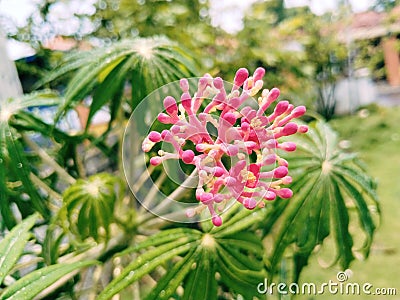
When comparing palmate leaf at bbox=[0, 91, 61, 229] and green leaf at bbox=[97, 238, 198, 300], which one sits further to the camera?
palmate leaf at bbox=[0, 91, 61, 229]

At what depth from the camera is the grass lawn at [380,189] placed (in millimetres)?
2266

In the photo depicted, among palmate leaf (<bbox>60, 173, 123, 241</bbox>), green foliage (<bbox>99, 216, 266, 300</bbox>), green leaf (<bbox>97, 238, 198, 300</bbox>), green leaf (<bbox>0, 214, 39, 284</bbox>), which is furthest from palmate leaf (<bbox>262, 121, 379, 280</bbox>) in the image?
green leaf (<bbox>0, 214, 39, 284</bbox>)

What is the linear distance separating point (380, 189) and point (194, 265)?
110 inches

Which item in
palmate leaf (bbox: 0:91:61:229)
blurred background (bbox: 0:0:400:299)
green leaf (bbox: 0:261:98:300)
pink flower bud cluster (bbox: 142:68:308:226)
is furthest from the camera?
blurred background (bbox: 0:0:400:299)

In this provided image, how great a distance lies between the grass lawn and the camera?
2.27 metres

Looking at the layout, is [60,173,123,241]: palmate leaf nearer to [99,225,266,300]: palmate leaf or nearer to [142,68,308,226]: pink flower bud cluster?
[99,225,266,300]: palmate leaf

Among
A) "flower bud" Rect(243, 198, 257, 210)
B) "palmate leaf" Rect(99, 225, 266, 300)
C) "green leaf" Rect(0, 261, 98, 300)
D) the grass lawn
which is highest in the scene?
"flower bud" Rect(243, 198, 257, 210)

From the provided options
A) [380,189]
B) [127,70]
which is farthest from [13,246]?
[380,189]

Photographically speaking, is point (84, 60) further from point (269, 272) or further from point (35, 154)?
point (269, 272)

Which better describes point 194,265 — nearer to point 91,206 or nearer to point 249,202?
point 91,206

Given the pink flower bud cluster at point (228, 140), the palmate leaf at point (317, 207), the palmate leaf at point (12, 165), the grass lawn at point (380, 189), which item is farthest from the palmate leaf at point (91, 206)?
the grass lawn at point (380, 189)

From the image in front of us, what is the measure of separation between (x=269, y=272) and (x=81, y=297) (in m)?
0.36

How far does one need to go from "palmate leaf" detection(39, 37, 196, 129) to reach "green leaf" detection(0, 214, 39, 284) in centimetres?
23

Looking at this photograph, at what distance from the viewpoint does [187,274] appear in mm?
760
